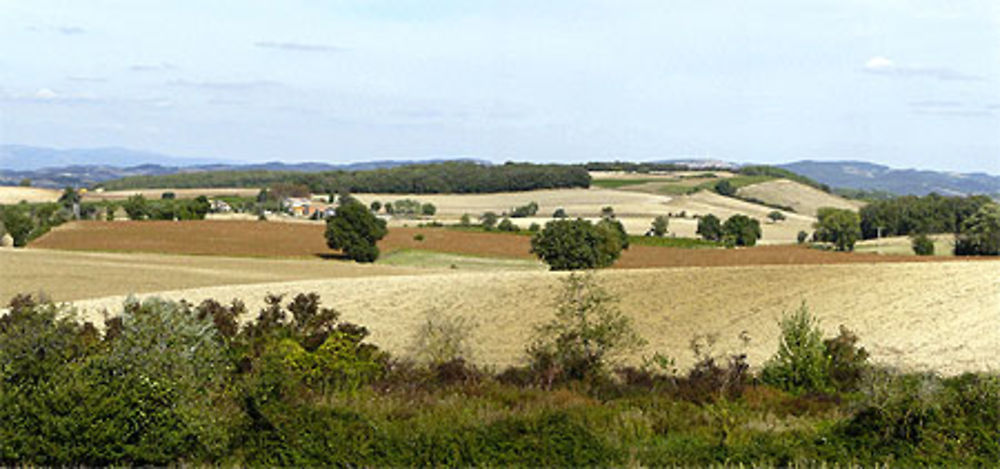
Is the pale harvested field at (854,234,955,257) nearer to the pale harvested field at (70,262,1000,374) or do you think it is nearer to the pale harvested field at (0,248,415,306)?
the pale harvested field at (70,262,1000,374)

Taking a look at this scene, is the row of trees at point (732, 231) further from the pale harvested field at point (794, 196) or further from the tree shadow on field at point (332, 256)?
the pale harvested field at point (794, 196)

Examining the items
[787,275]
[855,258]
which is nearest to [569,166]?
[855,258]

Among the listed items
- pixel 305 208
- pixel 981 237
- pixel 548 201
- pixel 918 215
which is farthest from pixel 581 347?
pixel 548 201

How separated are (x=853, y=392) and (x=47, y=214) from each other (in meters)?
93.5

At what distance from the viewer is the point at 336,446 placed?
12.6 m

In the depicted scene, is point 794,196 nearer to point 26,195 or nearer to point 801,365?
point 26,195

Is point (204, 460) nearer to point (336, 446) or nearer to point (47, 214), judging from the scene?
point (336, 446)

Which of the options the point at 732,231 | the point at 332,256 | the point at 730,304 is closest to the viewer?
the point at 730,304

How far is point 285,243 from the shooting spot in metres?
82.2

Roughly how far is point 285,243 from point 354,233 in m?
9.72

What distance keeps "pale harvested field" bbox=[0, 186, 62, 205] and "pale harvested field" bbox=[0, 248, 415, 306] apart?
65.2 m

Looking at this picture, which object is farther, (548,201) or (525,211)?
(548,201)

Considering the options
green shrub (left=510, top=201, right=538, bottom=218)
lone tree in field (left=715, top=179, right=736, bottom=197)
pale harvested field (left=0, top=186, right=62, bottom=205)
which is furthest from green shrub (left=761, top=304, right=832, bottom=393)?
lone tree in field (left=715, top=179, right=736, bottom=197)

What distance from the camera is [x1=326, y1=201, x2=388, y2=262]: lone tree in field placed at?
247ft
